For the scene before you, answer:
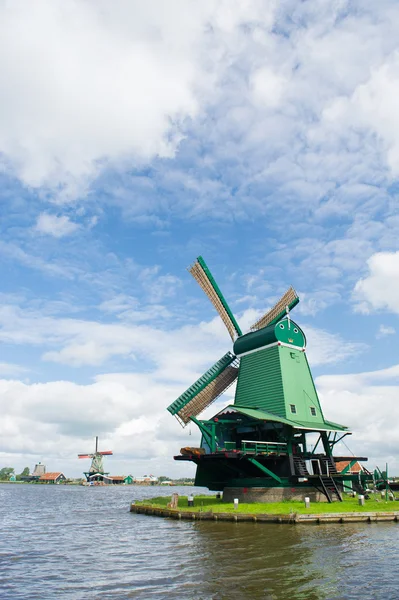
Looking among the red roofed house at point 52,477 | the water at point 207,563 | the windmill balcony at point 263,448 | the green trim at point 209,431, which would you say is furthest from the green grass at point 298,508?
the red roofed house at point 52,477

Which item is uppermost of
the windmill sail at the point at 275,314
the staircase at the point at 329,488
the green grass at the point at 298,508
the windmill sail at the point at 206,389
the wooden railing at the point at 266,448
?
the windmill sail at the point at 275,314

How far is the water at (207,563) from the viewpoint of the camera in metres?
13.6

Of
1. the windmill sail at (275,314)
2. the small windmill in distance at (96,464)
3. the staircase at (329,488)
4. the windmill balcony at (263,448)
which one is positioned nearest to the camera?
the windmill balcony at (263,448)

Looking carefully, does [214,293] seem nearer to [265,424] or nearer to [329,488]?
[265,424]

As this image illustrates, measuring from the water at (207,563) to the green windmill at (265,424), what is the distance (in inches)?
261

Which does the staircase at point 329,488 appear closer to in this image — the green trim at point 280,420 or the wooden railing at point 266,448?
the wooden railing at point 266,448

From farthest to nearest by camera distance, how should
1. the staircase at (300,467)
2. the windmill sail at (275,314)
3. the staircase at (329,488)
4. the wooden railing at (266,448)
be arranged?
1. the windmill sail at (275,314)
2. the staircase at (300,467)
3. the staircase at (329,488)
4. the wooden railing at (266,448)

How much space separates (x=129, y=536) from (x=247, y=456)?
31.8ft

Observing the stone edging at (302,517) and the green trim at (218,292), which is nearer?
the stone edging at (302,517)

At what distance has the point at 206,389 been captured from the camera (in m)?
39.2

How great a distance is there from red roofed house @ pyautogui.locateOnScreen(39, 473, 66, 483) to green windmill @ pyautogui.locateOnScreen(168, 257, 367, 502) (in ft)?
464

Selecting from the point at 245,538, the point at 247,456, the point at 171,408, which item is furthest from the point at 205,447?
the point at 245,538

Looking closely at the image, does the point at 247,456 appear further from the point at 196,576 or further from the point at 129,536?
the point at 196,576

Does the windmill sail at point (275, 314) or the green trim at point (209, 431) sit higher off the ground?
the windmill sail at point (275, 314)
